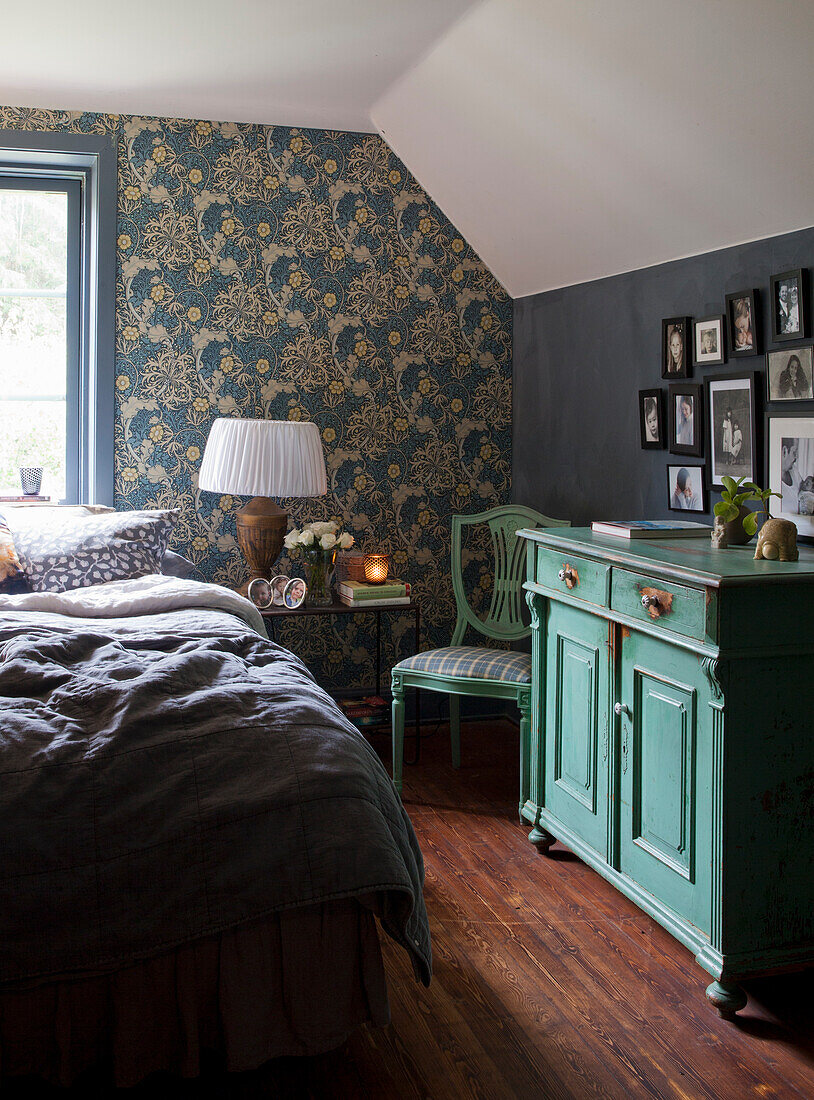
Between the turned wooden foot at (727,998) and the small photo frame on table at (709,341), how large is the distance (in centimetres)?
168

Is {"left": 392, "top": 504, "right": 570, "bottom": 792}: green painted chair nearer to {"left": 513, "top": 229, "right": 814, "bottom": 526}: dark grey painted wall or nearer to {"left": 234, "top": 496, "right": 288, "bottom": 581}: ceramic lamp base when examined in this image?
{"left": 513, "top": 229, "right": 814, "bottom": 526}: dark grey painted wall

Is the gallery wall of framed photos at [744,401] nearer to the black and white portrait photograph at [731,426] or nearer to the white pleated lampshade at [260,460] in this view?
the black and white portrait photograph at [731,426]

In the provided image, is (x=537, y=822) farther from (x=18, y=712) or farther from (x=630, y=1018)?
(x=18, y=712)

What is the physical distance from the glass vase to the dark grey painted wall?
933 mm

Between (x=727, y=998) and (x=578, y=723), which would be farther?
(x=578, y=723)

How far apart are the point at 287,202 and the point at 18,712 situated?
8.76ft

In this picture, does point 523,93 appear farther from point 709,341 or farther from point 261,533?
point 261,533

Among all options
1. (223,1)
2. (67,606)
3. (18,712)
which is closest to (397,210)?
(223,1)

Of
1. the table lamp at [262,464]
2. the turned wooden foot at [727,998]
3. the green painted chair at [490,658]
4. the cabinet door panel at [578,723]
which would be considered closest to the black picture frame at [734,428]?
the cabinet door panel at [578,723]

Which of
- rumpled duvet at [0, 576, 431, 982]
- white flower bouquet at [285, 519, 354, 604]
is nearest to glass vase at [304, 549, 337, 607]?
white flower bouquet at [285, 519, 354, 604]

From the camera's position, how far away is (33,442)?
3996 mm

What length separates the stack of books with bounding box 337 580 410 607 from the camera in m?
3.86

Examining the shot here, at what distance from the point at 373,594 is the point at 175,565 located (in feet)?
2.47

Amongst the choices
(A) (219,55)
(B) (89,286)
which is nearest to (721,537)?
(A) (219,55)
